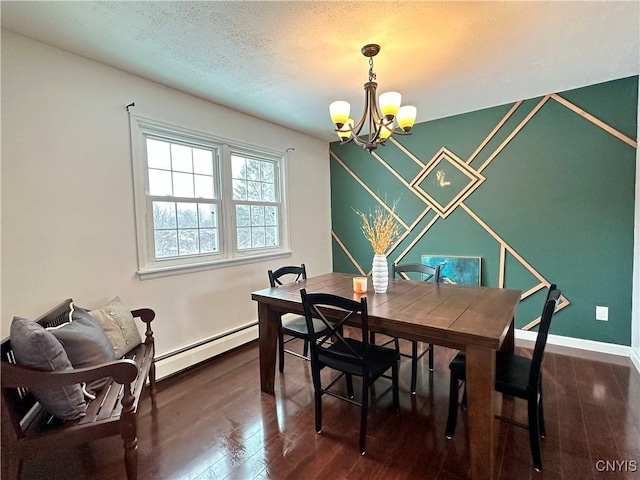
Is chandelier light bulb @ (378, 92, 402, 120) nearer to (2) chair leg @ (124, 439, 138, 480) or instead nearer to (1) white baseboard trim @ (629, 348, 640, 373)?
(2) chair leg @ (124, 439, 138, 480)

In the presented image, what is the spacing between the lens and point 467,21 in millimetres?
1890

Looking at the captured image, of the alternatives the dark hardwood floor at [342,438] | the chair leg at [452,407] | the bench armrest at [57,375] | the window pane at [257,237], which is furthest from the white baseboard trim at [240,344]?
the chair leg at [452,407]

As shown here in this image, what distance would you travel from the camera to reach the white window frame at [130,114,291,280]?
256 cm

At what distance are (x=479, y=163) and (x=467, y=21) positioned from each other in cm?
187

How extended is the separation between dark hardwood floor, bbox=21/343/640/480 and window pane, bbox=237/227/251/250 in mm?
1440

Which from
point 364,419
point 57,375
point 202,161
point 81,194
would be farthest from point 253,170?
point 364,419

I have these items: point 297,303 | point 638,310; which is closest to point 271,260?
point 297,303

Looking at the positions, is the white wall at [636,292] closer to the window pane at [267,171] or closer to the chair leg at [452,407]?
the chair leg at [452,407]

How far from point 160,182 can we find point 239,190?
857 mm

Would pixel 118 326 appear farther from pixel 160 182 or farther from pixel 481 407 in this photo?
pixel 481 407

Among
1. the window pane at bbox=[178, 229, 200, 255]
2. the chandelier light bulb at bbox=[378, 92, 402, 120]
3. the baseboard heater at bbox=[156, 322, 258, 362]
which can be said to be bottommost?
the baseboard heater at bbox=[156, 322, 258, 362]

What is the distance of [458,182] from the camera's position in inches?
142

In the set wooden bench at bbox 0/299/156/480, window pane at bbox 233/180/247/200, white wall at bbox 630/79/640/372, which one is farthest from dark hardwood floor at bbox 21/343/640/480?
window pane at bbox 233/180/247/200

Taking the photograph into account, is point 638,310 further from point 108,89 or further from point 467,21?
point 108,89
